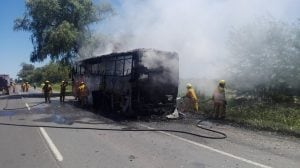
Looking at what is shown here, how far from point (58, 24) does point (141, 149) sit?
3847 cm

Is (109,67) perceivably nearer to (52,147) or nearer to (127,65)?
(127,65)

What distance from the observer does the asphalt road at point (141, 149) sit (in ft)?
31.9

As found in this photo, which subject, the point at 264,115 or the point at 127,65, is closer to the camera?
the point at 264,115

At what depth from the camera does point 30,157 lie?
1044cm

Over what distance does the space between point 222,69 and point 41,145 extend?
608 inches

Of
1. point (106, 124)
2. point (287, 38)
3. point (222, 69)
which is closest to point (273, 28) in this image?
point (287, 38)

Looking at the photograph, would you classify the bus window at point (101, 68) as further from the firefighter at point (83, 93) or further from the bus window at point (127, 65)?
the bus window at point (127, 65)

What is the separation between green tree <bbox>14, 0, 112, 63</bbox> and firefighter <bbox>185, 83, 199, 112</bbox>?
2610 centimetres

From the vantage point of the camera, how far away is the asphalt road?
971 centimetres

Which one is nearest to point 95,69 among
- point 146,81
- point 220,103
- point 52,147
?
point 146,81

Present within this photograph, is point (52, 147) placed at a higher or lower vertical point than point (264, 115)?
lower

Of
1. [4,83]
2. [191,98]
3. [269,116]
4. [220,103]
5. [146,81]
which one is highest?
[4,83]

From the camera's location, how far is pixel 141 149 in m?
11.5

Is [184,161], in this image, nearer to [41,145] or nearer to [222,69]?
[41,145]
